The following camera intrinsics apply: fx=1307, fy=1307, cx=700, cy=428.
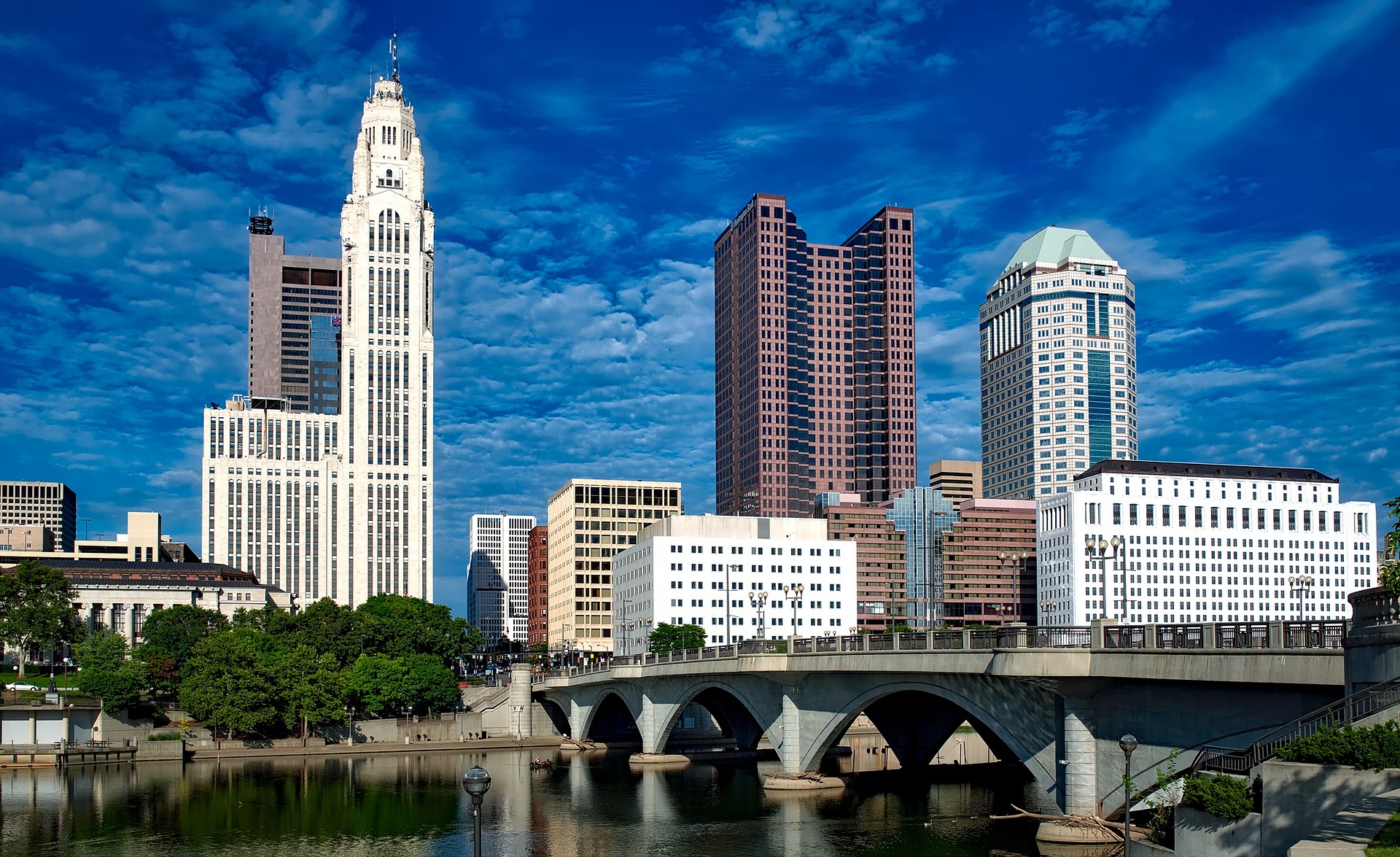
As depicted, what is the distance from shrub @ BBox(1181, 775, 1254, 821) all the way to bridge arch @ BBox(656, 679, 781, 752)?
6096 centimetres

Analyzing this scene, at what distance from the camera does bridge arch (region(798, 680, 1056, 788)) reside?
201 ft

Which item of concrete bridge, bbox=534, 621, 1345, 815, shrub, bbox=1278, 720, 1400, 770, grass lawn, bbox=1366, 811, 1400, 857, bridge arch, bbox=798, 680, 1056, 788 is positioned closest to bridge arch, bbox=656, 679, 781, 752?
concrete bridge, bbox=534, 621, 1345, 815

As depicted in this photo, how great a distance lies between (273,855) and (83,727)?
73.0m

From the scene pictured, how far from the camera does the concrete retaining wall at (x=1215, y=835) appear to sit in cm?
3759

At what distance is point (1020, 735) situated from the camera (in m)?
61.2

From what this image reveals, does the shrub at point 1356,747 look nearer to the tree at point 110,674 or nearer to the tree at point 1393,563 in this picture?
the tree at point 1393,563

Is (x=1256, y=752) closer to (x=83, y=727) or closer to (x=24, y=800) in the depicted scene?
(x=24, y=800)

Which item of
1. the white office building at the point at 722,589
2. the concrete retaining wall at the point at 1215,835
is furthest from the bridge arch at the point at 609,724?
the concrete retaining wall at the point at 1215,835

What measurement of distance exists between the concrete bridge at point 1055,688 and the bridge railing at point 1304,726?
66.1 inches

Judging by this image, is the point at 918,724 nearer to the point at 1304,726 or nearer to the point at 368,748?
the point at 368,748

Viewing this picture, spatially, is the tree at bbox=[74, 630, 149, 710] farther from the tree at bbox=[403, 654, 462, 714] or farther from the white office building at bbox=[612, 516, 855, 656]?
the white office building at bbox=[612, 516, 855, 656]

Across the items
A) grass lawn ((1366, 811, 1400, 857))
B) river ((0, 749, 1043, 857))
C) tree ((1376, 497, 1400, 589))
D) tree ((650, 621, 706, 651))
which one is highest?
tree ((1376, 497, 1400, 589))

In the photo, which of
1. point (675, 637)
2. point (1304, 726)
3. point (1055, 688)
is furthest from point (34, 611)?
point (1304, 726)

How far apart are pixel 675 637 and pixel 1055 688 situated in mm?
121704
